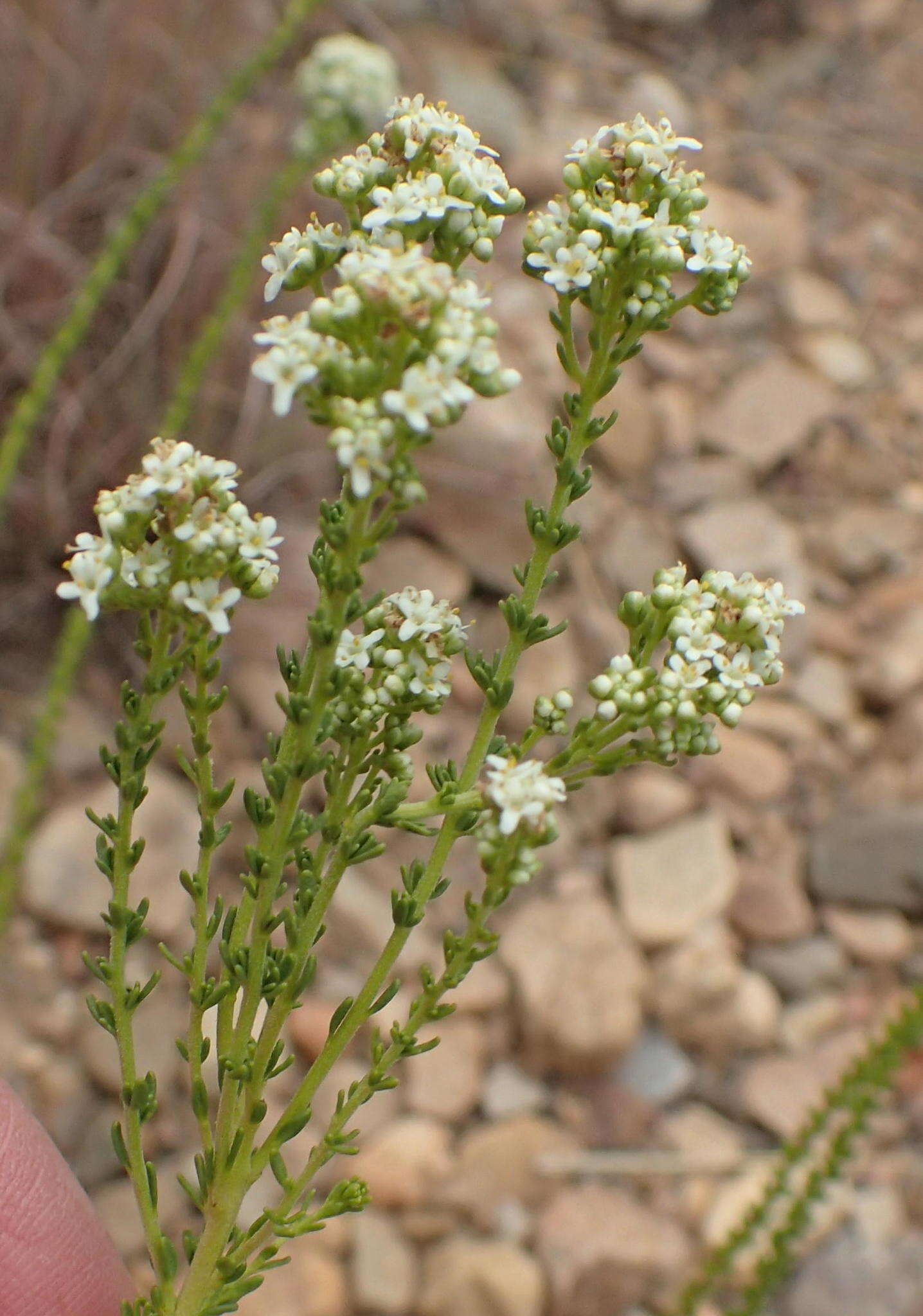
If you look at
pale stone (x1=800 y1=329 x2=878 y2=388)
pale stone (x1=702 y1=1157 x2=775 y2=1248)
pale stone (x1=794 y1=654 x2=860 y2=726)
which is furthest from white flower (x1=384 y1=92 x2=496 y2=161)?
pale stone (x1=800 y1=329 x2=878 y2=388)

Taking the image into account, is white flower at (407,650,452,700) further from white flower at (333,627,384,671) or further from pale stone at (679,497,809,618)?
pale stone at (679,497,809,618)

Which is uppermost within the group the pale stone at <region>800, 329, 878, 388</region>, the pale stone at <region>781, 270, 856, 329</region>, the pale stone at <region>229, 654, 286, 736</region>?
the pale stone at <region>781, 270, 856, 329</region>

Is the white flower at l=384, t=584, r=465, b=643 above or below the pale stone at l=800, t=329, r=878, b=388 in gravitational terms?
below

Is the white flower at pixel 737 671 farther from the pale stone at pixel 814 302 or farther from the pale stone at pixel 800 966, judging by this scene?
the pale stone at pixel 814 302

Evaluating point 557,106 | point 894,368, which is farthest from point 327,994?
point 557,106

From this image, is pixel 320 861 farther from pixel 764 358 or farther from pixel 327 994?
pixel 764 358

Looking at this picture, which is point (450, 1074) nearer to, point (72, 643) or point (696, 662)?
point (72, 643)
